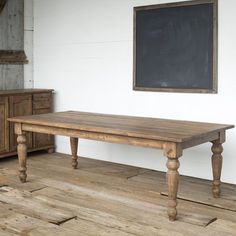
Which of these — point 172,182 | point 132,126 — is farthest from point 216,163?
point 132,126

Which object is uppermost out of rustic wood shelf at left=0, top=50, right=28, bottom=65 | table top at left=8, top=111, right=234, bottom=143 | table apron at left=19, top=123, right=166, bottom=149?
rustic wood shelf at left=0, top=50, right=28, bottom=65

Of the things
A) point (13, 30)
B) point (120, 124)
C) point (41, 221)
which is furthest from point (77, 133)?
point (13, 30)

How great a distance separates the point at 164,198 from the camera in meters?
4.10

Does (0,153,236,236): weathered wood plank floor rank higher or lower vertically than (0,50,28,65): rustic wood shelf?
lower

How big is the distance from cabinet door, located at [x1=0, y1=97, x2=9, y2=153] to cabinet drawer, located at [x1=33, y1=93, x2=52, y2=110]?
495 mm

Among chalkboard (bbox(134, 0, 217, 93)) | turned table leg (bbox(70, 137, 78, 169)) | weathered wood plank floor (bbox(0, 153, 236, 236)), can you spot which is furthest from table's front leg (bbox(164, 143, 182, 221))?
turned table leg (bbox(70, 137, 78, 169))

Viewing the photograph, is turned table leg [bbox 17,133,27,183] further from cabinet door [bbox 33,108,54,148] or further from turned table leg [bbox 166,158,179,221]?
turned table leg [bbox 166,158,179,221]

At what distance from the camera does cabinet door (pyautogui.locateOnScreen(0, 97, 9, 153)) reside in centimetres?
546

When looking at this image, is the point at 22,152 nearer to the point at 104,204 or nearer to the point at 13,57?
the point at 104,204

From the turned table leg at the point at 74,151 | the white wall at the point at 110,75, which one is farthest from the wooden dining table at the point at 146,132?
the white wall at the point at 110,75

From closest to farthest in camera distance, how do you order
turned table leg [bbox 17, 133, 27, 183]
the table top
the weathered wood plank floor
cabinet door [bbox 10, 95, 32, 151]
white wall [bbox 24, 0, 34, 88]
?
the weathered wood plank floor < the table top < turned table leg [bbox 17, 133, 27, 183] < cabinet door [bbox 10, 95, 32, 151] < white wall [bbox 24, 0, 34, 88]

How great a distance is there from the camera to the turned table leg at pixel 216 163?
13.1ft

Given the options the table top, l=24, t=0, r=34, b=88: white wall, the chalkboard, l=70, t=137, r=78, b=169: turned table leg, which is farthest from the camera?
l=24, t=0, r=34, b=88: white wall

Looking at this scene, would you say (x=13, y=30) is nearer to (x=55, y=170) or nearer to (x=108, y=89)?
(x=108, y=89)
